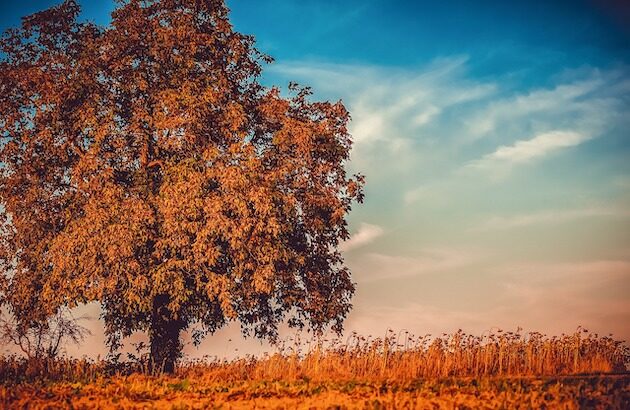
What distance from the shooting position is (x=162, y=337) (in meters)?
21.8

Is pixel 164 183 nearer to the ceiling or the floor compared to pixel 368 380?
nearer to the ceiling

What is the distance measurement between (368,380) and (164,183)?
890 centimetres

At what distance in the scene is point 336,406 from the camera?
11109 mm

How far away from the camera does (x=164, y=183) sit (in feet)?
63.8

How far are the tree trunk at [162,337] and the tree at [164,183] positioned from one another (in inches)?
2.6

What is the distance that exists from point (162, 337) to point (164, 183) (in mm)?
5842

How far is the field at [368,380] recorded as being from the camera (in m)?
11.7

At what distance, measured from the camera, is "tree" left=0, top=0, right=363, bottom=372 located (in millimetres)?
19094

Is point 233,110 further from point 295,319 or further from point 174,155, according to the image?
point 295,319

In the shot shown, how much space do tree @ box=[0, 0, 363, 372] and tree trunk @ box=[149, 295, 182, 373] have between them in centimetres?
7

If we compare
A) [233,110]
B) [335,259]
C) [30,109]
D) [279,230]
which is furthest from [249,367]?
[30,109]

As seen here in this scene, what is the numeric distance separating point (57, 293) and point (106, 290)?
1.62 meters

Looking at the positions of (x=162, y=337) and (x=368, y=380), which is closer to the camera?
(x=368, y=380)

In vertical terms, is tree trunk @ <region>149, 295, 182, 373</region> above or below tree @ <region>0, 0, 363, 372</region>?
below
